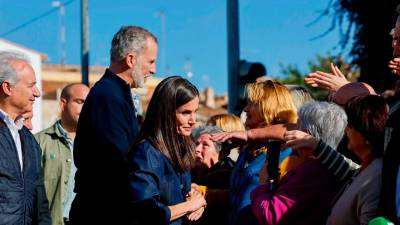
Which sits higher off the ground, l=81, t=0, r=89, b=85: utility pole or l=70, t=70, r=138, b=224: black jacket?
l=81, t=0, r=89, b=85: utility pole

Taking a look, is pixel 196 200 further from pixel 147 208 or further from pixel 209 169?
pixel 209 169

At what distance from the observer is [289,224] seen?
12.0ft

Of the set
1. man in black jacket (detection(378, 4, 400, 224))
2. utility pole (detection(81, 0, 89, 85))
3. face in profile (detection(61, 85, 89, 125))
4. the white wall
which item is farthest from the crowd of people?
the white wall

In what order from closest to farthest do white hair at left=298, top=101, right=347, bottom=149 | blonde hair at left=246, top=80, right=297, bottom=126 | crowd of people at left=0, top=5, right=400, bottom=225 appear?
crowd of people at left=0, top=5, right=400, bottom=225 → white hair at left=298, top=101, right=347, bottom=149 → blonde hair at left=246, top=80, right=297, bottom=126

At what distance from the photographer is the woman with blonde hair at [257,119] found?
4.50 meters

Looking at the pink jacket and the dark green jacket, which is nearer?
the pink jacket

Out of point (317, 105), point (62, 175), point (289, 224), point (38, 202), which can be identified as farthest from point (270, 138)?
point (62, 175)

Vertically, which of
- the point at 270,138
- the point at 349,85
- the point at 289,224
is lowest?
the point at 289,224

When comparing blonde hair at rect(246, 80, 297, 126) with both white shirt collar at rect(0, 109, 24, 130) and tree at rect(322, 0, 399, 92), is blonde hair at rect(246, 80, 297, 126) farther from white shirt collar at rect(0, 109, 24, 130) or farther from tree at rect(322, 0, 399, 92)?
tree at rect(322, 0, 399, 92)

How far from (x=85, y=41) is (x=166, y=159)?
6.32 m

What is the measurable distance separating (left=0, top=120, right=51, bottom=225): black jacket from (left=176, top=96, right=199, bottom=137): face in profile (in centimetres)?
108

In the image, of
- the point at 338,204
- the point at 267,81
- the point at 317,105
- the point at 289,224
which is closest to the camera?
the point at 338,204

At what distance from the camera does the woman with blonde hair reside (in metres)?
4.50

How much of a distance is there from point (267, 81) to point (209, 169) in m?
1.06
